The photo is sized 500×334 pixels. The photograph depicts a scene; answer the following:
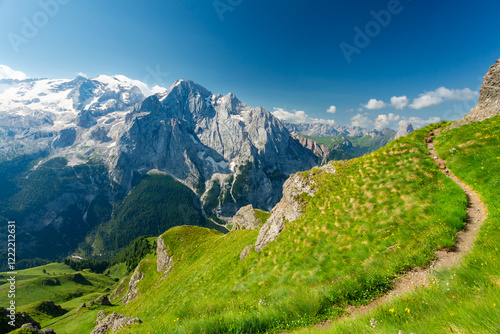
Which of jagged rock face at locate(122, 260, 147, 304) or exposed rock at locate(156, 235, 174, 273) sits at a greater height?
exposed rock at locate(156, 235, 174, 273)

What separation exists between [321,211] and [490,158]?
14.6 m

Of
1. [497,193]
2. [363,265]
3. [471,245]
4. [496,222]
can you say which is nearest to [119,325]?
[363,265]

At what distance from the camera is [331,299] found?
824 cm

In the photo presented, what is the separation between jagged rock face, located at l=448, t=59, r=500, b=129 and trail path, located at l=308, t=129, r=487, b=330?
58.6 ft

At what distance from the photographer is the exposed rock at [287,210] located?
77.5 feet

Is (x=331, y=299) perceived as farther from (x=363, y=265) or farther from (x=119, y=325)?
(x=119, y=325)

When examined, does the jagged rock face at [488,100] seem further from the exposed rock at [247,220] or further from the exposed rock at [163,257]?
the exposed rock at [163,257]

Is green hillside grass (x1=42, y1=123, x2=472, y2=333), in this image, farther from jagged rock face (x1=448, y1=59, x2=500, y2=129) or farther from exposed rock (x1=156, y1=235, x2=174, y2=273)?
exposed rock (x1=156, y1=235, x2=174, y2=273)

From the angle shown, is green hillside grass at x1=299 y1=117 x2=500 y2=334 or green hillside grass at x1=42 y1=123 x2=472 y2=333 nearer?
green hillside grass at x1=299 y1=117 x2=500 y2=334

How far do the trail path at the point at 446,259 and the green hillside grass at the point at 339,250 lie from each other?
32 centimetres

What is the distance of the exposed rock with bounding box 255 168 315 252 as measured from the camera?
23608 millimetres

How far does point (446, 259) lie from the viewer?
30.8 ft

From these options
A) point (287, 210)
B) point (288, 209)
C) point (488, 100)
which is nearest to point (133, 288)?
point (287, 210)

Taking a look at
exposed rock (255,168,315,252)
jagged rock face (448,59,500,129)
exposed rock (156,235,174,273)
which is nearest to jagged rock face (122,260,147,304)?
exposed rock (156,235,174,273)
